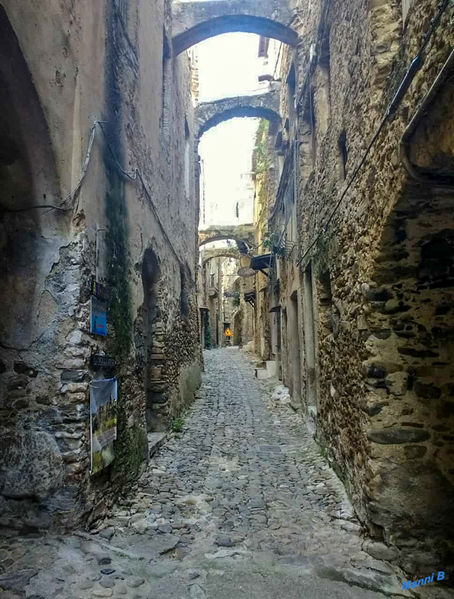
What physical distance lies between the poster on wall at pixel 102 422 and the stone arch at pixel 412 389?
227 cm

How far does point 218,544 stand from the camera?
3.46 meters

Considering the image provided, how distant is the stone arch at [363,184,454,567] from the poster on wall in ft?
7.44

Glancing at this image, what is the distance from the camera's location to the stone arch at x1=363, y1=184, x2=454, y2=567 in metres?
3.30

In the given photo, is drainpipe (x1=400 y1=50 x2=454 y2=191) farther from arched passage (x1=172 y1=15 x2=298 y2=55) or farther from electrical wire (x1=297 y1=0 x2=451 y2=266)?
arched passage (x1=172 y1=15 x2=298 y2=55)

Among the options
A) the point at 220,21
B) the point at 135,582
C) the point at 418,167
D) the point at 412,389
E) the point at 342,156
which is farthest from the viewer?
the point at 220,21

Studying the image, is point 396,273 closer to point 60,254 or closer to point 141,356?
point 60,254

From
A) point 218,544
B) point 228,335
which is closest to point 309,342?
point 218,544

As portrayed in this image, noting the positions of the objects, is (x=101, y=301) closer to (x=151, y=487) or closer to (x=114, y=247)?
(x=114, y=247)

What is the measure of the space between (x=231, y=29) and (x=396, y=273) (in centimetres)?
872

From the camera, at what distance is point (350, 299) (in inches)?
166

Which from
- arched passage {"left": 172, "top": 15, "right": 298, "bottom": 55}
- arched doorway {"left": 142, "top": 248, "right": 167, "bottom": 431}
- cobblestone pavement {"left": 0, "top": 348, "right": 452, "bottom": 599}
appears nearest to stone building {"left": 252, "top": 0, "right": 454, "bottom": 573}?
cobblestone pavement {"left": 0, "top": 348, "right": 452, "bottom": 599}

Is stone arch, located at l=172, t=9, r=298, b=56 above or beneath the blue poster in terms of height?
above

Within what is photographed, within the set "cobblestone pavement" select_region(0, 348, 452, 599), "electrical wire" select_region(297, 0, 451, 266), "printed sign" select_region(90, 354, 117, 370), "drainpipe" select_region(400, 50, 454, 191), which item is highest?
"electrical wire" select_region(297, 0, 451, 266)

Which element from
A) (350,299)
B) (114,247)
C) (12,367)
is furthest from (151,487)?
(350,299)
